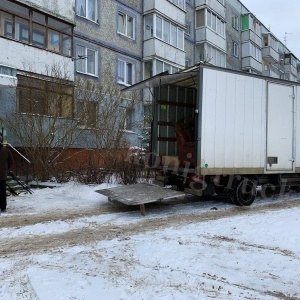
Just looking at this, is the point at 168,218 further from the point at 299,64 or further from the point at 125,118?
the point at 299,64

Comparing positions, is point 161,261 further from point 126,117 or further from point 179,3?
point 179,3

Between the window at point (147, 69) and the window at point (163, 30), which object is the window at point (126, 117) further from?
the window at point (163, 30)

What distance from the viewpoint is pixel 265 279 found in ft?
13.4

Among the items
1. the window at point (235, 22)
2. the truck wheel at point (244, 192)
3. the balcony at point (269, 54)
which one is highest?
the window at point (235, 22)

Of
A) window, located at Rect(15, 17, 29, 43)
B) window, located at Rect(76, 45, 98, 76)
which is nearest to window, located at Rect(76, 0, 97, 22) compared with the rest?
window, located at Rect(76, 45, 98, 76)

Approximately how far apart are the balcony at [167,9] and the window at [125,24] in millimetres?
1451

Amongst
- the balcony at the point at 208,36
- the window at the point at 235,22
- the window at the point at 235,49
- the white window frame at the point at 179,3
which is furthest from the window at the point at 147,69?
the window at the point at 235,22

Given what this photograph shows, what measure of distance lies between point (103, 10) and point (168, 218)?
54.4 feet

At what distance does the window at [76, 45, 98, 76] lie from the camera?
61.8ft

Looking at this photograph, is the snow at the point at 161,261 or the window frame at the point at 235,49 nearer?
the snow at the point at 161,261

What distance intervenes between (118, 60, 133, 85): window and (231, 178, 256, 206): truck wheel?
14.3m

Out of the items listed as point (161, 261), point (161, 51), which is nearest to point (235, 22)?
Result: point (161, 51)

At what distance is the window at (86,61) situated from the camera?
18844 mm

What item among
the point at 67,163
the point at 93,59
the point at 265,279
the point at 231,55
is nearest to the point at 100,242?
the point at 265,279
